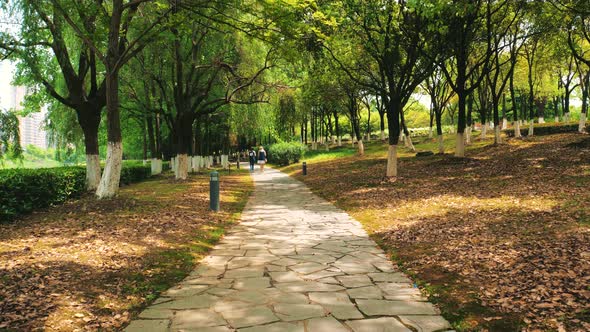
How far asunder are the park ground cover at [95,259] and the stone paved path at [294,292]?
45cm

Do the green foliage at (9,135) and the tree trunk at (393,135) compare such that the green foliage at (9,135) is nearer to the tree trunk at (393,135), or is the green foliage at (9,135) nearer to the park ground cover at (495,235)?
the park ground cover at (495,235)

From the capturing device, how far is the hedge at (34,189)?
361 inches

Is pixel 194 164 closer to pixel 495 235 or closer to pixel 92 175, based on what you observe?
pixel 92 175

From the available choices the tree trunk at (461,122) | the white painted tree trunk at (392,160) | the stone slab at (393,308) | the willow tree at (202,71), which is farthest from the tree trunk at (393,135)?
the stone slab at (393,308)

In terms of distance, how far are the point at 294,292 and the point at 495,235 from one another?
165 inches

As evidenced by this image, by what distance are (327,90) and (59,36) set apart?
68.2 feet

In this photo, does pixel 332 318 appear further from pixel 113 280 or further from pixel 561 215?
Result: pixel 561 215


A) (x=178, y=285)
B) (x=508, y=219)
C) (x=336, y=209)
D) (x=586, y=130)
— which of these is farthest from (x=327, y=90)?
(x=178, y=285)

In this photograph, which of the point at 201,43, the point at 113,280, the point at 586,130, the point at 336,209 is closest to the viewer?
the point at 113,280

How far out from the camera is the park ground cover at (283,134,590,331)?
4.12m

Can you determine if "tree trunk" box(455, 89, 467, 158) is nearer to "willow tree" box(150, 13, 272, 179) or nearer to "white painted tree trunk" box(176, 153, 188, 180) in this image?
"willow tree" box(150, 13, 272, 179)

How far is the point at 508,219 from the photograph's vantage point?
8094mm

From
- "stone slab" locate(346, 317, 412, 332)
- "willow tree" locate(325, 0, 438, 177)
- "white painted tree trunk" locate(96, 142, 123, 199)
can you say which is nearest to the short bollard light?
"white painted tree trunk" locate(96, 142, 123, 199)

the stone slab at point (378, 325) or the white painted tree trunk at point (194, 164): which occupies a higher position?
the white painted tree trunk at point (194, 164)
